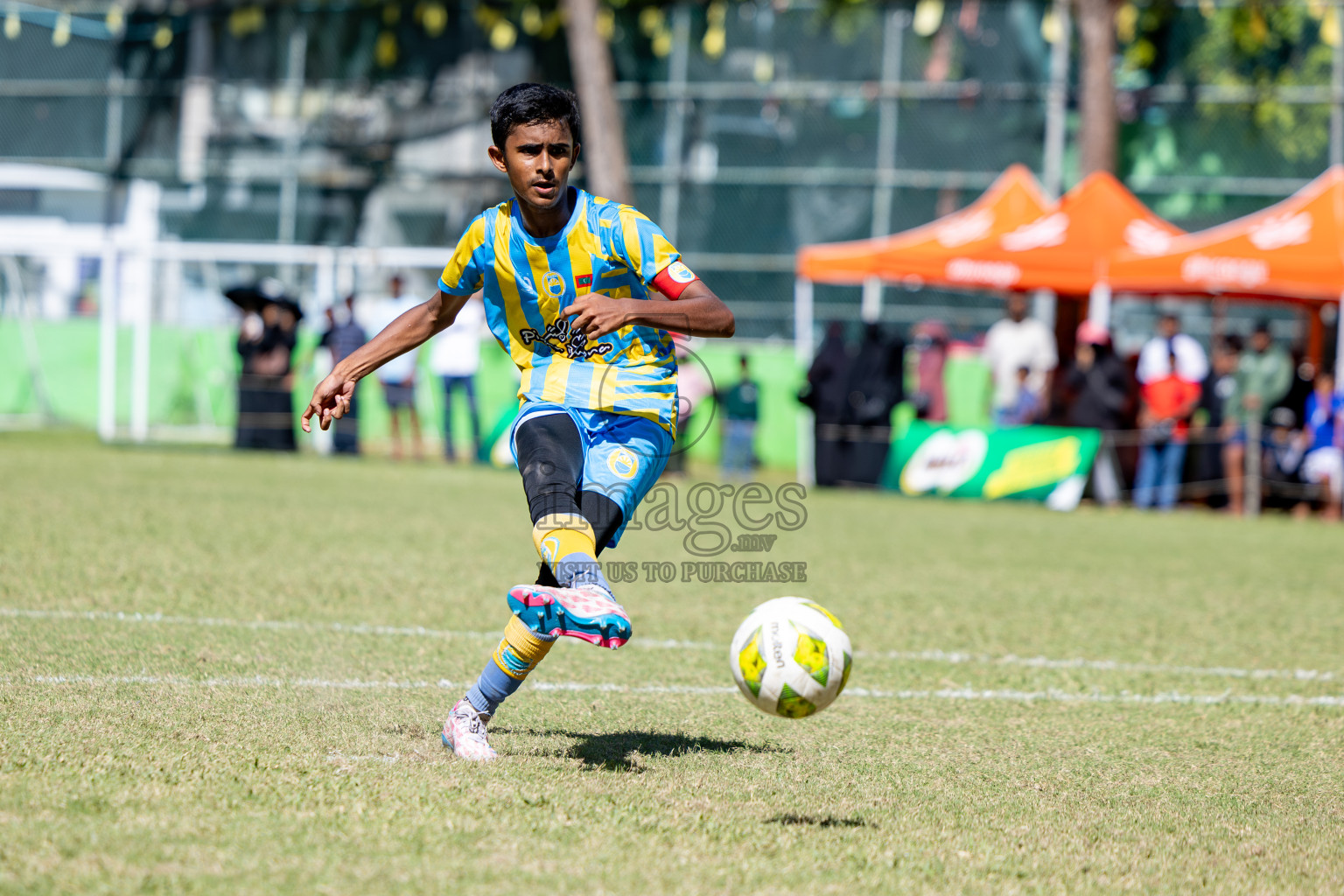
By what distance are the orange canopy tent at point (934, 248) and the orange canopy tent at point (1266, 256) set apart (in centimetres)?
178

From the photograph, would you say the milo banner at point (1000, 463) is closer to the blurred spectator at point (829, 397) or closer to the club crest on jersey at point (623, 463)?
the blurred spectator at point (829, 397)

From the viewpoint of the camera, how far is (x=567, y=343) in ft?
16.3

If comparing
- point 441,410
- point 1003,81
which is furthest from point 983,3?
point 441,410

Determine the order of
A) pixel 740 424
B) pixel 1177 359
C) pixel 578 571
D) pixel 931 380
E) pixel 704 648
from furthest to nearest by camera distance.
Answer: pixel 740 424 → pixel 931 380 → pixel 1177 359 → pixel 704 648 → pixel 578 571

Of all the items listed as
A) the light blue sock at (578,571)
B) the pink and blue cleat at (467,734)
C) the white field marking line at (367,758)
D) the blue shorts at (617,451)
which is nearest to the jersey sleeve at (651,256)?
the blue shorts at (617,451)

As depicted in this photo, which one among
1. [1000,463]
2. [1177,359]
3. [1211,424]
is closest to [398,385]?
[1000,463]

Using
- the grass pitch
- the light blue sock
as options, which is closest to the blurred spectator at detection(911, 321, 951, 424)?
the grass pitch

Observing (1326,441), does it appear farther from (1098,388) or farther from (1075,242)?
(1075,242)

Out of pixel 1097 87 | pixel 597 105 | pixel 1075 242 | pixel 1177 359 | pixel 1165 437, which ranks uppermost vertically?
pixel 1097 87

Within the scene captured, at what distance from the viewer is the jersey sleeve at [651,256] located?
476 centimetres

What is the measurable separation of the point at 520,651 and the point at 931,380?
13.6m

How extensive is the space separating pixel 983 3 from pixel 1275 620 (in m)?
15.5

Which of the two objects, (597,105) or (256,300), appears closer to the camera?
(256,300)

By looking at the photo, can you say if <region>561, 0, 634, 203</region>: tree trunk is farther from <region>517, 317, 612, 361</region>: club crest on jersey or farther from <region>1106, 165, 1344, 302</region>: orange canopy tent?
<region>517, 317, 612, 361</region>: club crest on jersey
